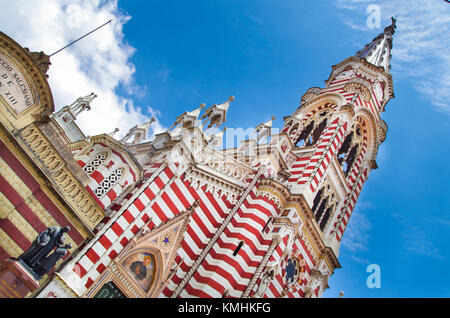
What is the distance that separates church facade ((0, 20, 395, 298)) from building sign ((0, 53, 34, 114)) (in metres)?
0.04

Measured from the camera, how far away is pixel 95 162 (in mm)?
16250

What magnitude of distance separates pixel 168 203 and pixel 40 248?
235 inches

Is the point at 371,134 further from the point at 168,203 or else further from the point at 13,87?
the point at 13,87

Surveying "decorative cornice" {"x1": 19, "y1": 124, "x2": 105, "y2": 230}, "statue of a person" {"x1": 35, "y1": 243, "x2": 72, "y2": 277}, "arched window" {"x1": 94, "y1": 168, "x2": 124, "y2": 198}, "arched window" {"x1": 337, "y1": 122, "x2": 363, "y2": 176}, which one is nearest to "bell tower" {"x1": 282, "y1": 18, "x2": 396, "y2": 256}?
"arched window" {"x1": 337, "y1": 122, "x2": 363, "y2": 176}

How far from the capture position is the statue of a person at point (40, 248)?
35.9ft

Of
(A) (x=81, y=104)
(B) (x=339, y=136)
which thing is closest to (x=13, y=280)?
(A) (x=81, y=104)

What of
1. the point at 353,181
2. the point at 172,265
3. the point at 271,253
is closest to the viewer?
the point at 172,265

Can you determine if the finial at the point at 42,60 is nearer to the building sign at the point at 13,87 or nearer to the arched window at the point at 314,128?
the building sign at the point at 13,87

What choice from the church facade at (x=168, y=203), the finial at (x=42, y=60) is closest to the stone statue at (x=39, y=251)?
the church facade at (x=168, y=203)

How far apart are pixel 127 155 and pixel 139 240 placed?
3.75 m

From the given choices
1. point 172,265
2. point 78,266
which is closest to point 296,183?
point 172,265

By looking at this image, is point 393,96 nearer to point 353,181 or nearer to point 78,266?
point 353,181

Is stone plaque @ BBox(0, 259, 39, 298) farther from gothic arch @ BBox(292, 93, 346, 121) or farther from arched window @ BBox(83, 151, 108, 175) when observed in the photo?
gothic arch @ BBox(292, 93, 346, 121)
